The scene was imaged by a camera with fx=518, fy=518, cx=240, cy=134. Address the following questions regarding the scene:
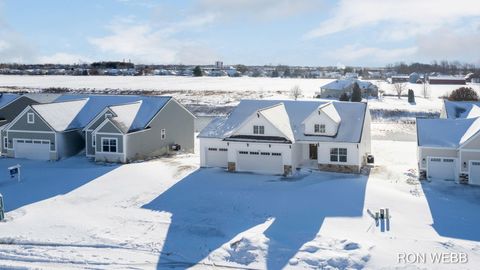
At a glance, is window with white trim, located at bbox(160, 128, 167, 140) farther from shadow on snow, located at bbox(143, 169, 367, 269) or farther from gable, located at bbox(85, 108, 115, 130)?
A: shadow on snow, located at bbox(143, 169, 367, 269)

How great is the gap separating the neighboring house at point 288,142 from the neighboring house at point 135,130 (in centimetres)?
525

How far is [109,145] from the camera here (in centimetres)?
3481

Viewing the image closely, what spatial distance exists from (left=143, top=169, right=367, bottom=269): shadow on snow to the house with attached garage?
6.76m

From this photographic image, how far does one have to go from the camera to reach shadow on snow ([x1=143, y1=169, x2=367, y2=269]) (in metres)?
19.2

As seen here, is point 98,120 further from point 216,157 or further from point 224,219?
point 224,219

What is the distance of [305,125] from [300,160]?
7.42ft

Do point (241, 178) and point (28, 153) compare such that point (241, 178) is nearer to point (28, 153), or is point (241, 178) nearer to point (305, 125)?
point (305, 125)

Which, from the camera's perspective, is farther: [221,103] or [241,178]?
[221,103]

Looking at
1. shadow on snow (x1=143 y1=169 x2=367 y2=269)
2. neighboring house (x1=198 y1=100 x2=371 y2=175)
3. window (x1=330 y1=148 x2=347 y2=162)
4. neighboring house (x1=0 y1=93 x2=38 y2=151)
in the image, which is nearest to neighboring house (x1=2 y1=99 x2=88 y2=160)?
neighboring house (x1=0 y1=93 x2=38 y2=151)

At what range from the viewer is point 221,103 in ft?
281

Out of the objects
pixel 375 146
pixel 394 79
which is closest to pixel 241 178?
pixel 375 146

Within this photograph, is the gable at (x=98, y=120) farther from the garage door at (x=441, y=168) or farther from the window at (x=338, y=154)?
the garage door at (x=441, y=168)

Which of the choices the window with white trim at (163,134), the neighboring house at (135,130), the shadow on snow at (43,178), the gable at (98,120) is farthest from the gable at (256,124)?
the gable at (98,120)

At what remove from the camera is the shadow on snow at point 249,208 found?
63.1 feet
